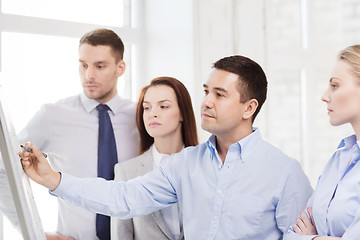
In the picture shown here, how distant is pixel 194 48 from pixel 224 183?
42.9 inches

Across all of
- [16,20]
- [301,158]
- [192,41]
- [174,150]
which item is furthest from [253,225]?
[301,158]

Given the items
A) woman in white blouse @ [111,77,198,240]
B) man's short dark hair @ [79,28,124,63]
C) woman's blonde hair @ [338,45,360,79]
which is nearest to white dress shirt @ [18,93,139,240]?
woman in white blouse @ [111,77,198,240]

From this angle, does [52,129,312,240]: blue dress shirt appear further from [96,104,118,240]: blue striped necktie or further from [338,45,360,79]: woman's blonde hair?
[338,45,360,79]: woman's blonde hair

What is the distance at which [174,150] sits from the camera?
2.18 m

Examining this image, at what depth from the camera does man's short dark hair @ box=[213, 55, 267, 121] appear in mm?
1814

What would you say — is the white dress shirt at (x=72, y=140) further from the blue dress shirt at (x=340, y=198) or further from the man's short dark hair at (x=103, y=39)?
the blue dress shirt at (x=340, y=198)

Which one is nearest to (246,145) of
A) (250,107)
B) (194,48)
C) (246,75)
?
(250,107)

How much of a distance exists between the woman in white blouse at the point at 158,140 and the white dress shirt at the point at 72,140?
125 mm

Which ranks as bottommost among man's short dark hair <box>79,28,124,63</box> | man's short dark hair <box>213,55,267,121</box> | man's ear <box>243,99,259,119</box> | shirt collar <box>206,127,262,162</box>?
shirt collar <box>206,127,262,162</box>

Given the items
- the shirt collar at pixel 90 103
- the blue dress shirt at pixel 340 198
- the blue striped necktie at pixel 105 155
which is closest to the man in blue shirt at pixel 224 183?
the blue dress shirt at pixel 340 198

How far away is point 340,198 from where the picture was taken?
1.48 metres

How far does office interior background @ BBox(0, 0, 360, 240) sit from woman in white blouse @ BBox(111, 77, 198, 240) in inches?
18.3

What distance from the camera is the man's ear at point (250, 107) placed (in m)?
1.84

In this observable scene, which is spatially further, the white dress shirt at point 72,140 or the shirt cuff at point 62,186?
Result: the white dress shirt at point 72,140
